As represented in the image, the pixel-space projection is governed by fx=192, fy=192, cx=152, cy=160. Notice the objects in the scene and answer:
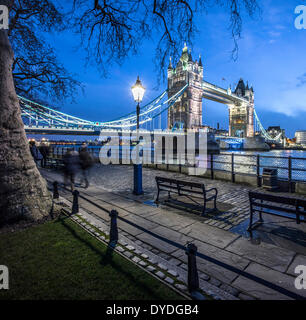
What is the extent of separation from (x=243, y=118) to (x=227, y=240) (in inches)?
4341

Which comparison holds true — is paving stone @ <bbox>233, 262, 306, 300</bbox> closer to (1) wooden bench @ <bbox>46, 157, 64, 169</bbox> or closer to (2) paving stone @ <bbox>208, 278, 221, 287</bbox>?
(2) paving stone @ <bbox>208, 278, 221, 287</bbox>

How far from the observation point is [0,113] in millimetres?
3820

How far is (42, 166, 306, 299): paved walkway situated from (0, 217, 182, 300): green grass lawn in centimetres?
65

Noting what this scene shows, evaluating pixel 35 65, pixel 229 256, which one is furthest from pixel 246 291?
pixel 35 65

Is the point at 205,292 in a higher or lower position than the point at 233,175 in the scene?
lower

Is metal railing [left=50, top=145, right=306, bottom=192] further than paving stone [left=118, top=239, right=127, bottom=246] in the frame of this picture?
→ Yes

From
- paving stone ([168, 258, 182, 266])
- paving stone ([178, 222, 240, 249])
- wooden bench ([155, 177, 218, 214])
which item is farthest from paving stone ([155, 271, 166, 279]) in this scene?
wooden bench ([155, 177, 218, 214])

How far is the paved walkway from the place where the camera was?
8.36 feet

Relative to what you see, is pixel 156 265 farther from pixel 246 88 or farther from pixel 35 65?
pixel 246 88

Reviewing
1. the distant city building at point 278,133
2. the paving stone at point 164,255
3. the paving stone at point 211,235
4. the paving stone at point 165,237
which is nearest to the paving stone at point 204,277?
the paving stone at point 164,255

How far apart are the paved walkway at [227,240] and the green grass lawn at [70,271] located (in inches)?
25.7

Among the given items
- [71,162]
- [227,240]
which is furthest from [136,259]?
[71,162]

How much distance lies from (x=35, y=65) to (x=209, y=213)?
8.17 m

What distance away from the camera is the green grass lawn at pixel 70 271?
7.48 feet
